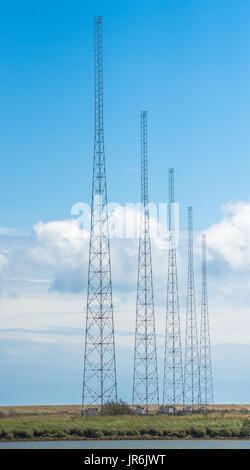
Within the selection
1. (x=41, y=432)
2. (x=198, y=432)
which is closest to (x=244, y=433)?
(x=198, y=432)

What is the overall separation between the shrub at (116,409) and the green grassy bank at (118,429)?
2439 mm

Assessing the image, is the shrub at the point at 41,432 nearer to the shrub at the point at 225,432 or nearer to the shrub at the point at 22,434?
the shrub at the point at 22,434

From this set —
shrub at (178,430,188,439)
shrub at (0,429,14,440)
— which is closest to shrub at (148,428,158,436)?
shrub at (178,430,188,439)

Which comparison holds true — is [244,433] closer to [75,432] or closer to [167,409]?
[75,432]

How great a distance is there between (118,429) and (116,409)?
9068 mm

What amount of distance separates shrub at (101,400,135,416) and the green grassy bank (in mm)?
2439

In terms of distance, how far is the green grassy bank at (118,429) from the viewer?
67125mm

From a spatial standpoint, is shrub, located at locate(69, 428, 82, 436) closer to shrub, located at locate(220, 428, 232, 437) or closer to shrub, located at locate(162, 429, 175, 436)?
shrub, located at locate(162, 429, 175, 436)

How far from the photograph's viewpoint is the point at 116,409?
256 ft

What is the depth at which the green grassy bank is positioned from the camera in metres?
A: 67.1

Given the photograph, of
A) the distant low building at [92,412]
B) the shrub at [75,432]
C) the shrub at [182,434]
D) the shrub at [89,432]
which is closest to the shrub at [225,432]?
the shrub at [182,434]
